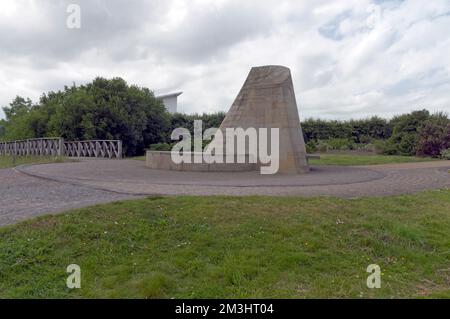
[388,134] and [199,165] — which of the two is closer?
[199,165]

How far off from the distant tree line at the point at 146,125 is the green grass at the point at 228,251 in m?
15.6

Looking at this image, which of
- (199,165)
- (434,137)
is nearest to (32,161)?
(199,165)

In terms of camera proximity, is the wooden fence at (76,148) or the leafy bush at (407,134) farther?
the leafy bush at (407,134)

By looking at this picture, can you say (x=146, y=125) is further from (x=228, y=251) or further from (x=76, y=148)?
(x=228, y=251)

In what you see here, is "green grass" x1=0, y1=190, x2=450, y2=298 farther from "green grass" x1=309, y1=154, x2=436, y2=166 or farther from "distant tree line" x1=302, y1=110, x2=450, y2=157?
"distant tree line" x1=302, y1=110, x2=450, y2=157

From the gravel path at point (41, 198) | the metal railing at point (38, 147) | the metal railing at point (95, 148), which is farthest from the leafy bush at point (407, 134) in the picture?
the metal railing at point (38, 147)

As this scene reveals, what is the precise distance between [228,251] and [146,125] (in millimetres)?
22542

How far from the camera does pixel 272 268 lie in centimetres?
334

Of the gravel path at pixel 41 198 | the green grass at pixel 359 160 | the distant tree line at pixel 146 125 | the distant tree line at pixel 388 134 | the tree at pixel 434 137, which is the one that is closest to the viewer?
the gravel path at pixel 41 198

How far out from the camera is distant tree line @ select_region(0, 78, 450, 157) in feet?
69.2

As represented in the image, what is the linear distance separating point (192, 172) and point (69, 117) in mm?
14725

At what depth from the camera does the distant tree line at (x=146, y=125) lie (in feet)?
69.2

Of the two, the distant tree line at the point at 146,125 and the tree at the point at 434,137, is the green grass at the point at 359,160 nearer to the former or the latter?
the tree at the point at 434,137

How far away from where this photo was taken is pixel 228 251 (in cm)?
365
